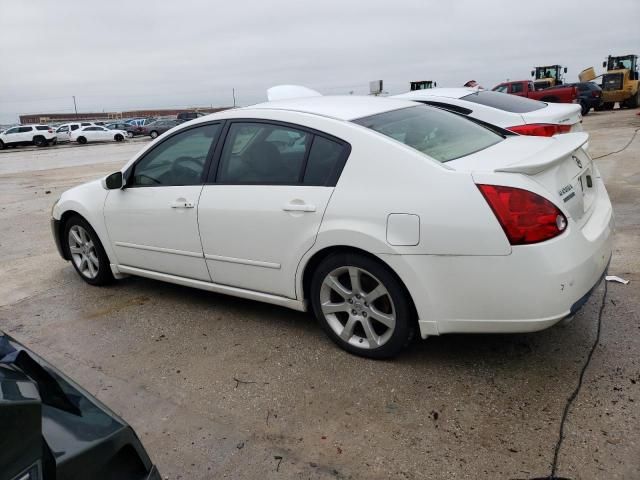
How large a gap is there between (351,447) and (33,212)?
8557mm

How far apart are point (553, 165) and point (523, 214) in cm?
45

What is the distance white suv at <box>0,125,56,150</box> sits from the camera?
38.2m

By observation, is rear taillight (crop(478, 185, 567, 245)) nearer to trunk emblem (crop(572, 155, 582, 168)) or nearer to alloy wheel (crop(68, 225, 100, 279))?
trunk emblem (crop(572, 155, 582, 168))

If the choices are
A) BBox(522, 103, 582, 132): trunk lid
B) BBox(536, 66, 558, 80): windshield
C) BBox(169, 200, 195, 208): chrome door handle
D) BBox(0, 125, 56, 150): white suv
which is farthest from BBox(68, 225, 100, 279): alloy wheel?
BBox(536, 66, 558, 80): windshield

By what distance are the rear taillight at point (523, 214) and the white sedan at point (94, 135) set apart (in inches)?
1662

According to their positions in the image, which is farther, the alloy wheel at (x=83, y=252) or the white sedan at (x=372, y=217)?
the alloy wheel at (x=83, y=252)

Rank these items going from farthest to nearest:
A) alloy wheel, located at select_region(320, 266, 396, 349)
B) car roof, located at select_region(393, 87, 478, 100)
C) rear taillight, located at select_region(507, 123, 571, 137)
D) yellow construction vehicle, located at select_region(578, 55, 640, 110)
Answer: yellow construction vehicle, located at select_region(578, 55, 640, 110) → car roof, located at select_region(393, 87, 478, 100) → rear taillight, located at select_region(507, 123, 571, 137) → alloy wheel, located at select_region(320, 266, 396, 349)

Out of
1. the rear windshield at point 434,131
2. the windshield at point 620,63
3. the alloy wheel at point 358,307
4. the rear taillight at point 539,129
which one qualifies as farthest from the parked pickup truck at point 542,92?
the alloy wheel at point 358,307

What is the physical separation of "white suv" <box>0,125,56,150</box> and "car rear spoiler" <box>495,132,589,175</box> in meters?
41.8

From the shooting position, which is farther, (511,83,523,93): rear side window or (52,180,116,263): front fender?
(511,83,523,93): rear side window

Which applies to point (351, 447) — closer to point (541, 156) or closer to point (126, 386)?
point (126, 386)

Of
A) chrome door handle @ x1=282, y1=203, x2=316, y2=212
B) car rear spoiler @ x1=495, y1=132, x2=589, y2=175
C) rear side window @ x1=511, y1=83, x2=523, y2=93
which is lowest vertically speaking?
chrome door handle @ x1=282, y1=203, x2=316, y2=212

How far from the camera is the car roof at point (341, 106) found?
3.61 m

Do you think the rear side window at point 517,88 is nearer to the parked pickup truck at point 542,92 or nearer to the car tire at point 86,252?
the parked pickup truck at point 542,92
